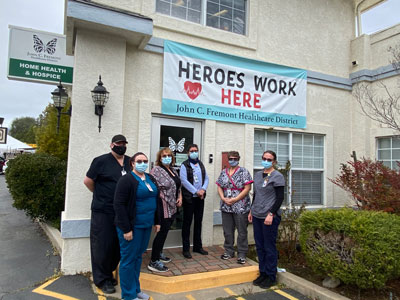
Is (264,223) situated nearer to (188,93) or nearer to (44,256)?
(188,93)

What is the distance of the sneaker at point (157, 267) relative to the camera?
4.32 metres

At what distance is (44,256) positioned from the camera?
5262 mm

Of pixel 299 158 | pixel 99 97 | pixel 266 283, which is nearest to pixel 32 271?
pixel 99 97

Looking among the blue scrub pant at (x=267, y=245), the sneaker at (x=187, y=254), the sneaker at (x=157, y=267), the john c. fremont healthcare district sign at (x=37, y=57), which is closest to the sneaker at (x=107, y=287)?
the sneaker at (x=157, y=267)

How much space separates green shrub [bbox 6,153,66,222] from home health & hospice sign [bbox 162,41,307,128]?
305cm

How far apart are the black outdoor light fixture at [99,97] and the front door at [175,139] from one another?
1.08 m

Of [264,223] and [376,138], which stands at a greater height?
[376,138]

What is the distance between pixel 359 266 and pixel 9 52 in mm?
7908

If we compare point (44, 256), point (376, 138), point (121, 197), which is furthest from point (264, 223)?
point (376, 138)

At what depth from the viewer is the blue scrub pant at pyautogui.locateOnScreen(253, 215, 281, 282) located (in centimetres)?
415

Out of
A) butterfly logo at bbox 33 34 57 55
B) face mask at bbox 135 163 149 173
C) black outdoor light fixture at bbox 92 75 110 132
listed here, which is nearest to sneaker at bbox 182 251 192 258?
face mask at bbox 135 163 149 173

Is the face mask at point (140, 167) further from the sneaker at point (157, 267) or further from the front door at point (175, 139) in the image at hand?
the front door at point (175, 139)

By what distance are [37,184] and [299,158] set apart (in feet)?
19.5

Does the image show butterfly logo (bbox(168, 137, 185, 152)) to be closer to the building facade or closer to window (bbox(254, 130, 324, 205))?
the building facade
